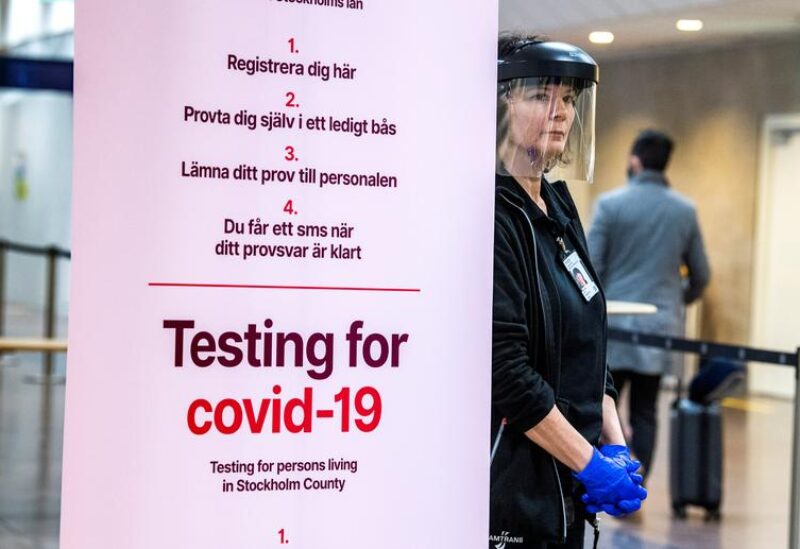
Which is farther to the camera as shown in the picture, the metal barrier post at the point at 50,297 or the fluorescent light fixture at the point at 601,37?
the metal barrier post at the point at 50,297

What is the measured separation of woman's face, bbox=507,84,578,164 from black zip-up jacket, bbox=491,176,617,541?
0.08 meters

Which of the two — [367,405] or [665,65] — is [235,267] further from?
[665,65]

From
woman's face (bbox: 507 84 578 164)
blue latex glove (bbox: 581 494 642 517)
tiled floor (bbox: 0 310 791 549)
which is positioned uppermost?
woman's face (bbox: 507 84 578 164)

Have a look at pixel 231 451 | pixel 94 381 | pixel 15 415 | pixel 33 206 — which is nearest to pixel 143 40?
pixel 94 381

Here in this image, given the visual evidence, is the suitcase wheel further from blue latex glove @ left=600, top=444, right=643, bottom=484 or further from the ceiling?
blue latex glove @ left=600, top=444, right=643, bottom=484

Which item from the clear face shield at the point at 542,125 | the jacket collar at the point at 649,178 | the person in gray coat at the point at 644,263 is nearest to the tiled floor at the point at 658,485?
the person in gray coat at the point at 644,263

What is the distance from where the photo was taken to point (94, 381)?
209 centimetres

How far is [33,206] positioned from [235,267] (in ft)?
62.9

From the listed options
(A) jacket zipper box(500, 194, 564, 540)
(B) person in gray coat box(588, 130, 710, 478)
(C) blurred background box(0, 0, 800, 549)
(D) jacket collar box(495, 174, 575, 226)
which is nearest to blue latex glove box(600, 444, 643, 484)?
(A) jacket zipper box(500, 194, 564, 540)

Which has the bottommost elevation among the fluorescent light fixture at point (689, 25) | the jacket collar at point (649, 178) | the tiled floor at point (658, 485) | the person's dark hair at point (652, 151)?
the tiled floor at point (658, 485)

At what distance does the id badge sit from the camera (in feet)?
8.44

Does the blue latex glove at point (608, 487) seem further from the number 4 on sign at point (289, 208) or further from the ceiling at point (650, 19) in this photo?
the ceiling at point (650, 19)

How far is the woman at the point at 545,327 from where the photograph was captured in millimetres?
2449

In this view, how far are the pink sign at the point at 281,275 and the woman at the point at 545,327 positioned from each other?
114 mm
